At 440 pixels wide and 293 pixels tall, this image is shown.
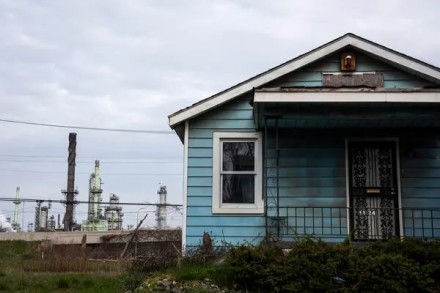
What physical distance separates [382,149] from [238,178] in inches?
122

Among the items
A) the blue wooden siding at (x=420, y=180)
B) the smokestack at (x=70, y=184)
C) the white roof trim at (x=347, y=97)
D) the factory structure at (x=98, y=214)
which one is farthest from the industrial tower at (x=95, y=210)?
the white roof trim at (x=347, y=97)

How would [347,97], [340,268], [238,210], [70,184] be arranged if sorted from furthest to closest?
1. [70,184]
2. [238,210]
3. [347,97]
4. [340,268]

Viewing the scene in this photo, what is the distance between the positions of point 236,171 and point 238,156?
345 millimetres

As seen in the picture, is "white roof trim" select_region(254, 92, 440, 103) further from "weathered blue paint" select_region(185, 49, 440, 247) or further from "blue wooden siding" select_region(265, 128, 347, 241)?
"blue wooden siding" select_region(265, 128, 347, 241)

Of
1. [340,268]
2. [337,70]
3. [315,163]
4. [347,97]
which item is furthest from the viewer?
[337,70]

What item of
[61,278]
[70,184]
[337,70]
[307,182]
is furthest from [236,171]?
[70,184]

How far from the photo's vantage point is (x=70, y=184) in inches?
1257

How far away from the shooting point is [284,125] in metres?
11.9

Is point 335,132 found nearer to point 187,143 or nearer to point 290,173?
point 290,173

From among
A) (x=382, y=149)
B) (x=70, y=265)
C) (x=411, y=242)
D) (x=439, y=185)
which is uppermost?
(x=382, y=149)

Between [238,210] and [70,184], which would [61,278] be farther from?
[70,184]

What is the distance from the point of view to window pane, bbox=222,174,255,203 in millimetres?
11961

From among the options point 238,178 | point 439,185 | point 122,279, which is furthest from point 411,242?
point 122,279

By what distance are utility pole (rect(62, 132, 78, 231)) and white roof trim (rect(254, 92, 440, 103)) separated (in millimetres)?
20526
